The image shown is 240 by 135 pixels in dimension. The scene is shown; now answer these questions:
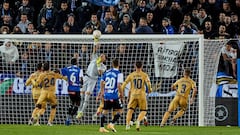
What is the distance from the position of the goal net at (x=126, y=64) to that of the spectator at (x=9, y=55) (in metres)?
0.03

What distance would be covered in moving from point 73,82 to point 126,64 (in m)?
1.96

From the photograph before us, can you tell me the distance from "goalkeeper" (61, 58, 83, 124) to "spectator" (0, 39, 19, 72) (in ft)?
5.72

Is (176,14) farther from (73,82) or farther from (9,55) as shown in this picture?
(9,55)

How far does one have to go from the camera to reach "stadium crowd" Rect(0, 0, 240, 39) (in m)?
26.0

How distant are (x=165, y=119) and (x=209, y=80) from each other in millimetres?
2049

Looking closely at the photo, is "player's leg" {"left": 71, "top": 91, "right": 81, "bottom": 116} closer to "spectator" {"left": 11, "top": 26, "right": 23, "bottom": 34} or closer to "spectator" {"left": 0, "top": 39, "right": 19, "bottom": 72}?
"spectator" {"left": 0, "top": 39, "right": 19, "bottom": 72}

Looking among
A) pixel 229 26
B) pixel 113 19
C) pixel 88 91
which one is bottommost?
pixel 88 91

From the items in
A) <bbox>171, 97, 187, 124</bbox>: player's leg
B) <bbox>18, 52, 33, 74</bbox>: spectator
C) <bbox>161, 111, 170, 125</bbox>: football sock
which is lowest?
<bbox>161, 111, 170, 125</bbox>: football sock

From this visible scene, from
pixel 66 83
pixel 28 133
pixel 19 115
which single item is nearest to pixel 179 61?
pixel 66 83

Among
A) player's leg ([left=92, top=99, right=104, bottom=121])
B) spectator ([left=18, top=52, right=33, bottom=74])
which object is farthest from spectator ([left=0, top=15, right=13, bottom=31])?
player's leg ([left=92, top=99, right=104, bottom=121])

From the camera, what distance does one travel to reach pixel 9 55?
2497 centimetres

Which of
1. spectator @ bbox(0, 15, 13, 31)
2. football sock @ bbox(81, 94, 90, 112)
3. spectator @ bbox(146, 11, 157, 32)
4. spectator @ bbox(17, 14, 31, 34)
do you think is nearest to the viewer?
football sock @ bbox(81, 94, 90, 112)

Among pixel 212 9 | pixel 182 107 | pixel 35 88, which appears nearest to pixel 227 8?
pixel 212 9

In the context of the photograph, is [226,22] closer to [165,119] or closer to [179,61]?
[179,61]
